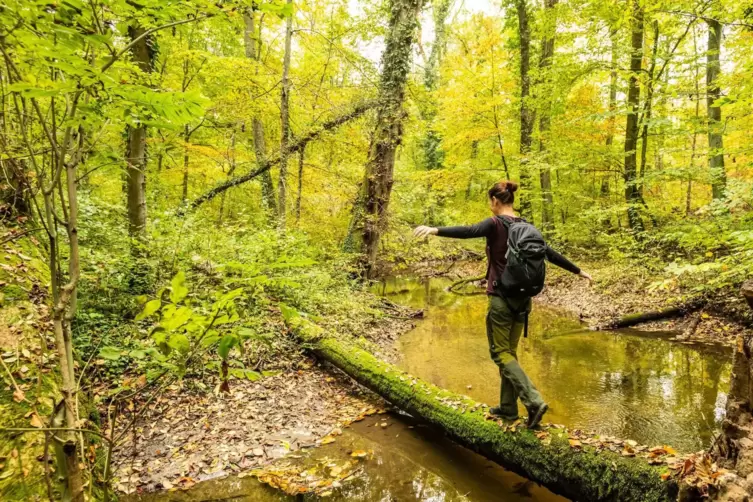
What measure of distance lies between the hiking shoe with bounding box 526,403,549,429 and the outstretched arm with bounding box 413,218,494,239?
1.76 metres

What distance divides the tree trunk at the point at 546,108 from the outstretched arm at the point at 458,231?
9.99 m

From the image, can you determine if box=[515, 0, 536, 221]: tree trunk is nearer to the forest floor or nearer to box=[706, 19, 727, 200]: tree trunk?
box=[706, 19, 727, 200]: tree trunk

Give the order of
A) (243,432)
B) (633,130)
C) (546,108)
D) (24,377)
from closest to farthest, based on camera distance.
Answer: (24,377) → (243,432) → (633,130) → (546,108)

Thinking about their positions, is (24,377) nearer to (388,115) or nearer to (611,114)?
(388,115)

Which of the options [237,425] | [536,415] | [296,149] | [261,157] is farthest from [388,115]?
[536,415]

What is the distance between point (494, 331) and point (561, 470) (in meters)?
1.33

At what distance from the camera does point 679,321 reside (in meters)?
8.98

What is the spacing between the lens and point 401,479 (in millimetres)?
4129

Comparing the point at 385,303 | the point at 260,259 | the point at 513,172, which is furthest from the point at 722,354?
the point at 513,172

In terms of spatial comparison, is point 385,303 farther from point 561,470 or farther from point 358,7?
point 358,7

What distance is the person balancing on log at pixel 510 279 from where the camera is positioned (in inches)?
147

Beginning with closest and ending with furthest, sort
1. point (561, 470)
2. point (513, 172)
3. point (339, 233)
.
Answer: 1. point (561, 470)
2. point (339, 233)
3. point (513, 172)

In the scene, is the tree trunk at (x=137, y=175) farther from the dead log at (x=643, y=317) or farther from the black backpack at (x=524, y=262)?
the dead log at (x=643, y=317)

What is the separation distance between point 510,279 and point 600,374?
434cm
